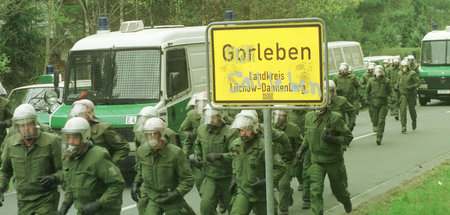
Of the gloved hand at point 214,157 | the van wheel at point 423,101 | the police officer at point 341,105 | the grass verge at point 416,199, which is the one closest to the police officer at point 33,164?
the gloved hand at point 214,157

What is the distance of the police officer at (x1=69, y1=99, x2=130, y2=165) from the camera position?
940cm

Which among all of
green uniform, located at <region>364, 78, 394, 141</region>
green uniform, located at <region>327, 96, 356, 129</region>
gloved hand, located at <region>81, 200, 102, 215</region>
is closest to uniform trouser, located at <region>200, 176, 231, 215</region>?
gloved hand, located at <region>81, 200, 102, 215</region>

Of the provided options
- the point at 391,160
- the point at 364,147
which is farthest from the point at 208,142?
the point at 364,147

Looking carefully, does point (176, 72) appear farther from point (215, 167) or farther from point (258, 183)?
point (258, 183)

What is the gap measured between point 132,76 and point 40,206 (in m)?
5.78

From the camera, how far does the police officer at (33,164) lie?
7824 millimetres

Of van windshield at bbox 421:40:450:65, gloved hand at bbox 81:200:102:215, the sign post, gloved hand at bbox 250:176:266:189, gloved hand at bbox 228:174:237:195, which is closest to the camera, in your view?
the sign post

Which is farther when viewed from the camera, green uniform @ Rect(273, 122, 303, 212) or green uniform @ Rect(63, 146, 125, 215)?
green uniform @ Rect(273, 122, 303, 212)

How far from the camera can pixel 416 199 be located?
34.4ft

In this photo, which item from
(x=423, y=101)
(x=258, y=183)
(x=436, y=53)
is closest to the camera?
(x=258, y=183)

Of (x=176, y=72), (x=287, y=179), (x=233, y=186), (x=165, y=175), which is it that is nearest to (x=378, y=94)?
(x=176, y=72)

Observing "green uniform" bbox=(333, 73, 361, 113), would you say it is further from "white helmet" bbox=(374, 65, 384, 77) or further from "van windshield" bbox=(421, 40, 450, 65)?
"van windshield" bbox=(421, 40, 450, 65)

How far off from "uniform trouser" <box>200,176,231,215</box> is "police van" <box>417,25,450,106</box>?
71.7 ft

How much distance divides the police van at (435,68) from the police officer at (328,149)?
20.9m
